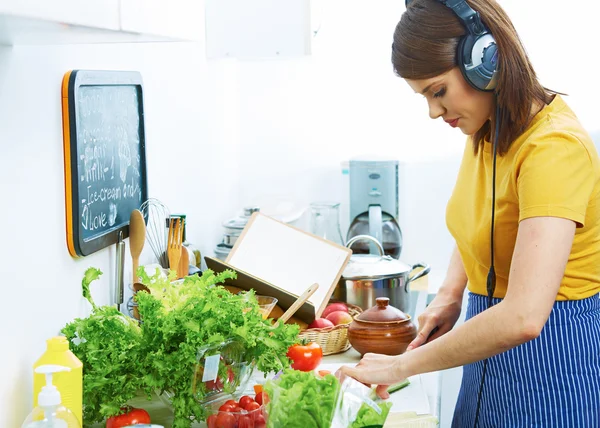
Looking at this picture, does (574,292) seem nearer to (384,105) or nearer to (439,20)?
(439,20)

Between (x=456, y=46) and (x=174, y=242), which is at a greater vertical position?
(x=456, y=46)

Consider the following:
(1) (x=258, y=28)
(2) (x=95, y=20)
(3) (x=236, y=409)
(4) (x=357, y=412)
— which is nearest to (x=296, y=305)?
(3) (x=236, y=409)

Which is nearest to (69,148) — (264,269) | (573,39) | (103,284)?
(103,284)

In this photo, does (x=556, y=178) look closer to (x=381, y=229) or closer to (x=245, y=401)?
(x=245, y=401)

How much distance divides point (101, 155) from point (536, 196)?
922mm

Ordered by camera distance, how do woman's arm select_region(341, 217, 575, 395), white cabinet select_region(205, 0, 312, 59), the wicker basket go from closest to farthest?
woman's arm select_region(341, 217, 575, 395), the wicker basket, white cabinet select_region(205, 0, 312, 59)

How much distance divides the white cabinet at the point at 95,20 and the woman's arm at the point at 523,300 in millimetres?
654

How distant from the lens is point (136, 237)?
1815mm

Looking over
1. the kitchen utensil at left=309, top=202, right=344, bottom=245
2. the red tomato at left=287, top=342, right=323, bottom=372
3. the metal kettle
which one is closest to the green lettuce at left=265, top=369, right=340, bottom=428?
the red tomato at left=287, top=342, right=323, bottom=372

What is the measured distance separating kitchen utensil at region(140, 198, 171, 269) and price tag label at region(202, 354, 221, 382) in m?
0.79

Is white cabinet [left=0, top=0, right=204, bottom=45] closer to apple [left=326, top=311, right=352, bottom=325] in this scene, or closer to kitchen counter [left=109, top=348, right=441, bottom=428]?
kitchen counter [left=109, top=348, right=441, bottom=428]

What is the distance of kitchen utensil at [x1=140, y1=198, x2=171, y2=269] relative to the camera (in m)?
2.05

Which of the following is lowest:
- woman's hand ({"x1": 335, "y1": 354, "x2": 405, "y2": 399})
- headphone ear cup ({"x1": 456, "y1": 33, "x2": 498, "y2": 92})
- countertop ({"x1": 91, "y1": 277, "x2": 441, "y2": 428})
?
countertop ({"x1": 91, "y1": 277, "x2": 441, "y2": 428})

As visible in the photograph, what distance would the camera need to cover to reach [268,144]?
3424 millimetres
